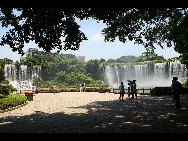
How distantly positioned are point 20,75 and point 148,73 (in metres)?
39.9

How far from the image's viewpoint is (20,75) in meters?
53.5

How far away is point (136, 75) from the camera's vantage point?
187 feet

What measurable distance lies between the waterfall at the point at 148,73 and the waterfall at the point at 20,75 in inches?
1000

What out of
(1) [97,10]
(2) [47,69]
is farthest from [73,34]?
(2) [47,69]

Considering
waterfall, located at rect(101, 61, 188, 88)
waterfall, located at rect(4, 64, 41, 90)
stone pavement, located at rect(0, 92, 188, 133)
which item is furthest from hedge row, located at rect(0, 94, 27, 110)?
waterfall, located at rect(101, 61, 188, 88)

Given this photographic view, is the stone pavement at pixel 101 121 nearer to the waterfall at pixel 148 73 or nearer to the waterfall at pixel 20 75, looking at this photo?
the waterfall at pixel 148 73

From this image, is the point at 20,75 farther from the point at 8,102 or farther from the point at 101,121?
the point at 101,121

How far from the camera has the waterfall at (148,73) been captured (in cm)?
4462

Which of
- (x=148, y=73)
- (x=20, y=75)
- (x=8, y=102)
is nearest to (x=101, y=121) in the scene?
(x=8, y=102)

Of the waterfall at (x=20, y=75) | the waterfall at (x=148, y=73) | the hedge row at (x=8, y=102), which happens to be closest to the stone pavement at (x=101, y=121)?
the hedge row at (x=8, y=102)

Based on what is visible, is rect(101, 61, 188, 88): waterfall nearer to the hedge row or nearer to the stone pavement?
the stone pavement

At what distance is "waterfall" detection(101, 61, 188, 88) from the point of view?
44.6 m

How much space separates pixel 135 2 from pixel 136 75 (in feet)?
185

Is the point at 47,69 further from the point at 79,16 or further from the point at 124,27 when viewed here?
the point at 79,16
